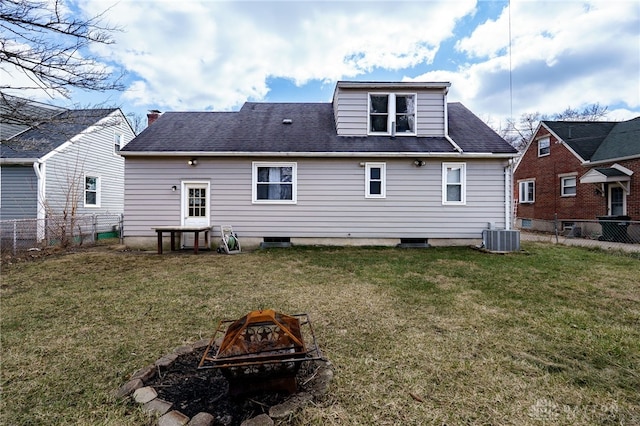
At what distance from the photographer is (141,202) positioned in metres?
9.20

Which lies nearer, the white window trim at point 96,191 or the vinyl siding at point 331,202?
the vinyl siding at point 331,202

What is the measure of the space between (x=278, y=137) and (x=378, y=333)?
7887mm

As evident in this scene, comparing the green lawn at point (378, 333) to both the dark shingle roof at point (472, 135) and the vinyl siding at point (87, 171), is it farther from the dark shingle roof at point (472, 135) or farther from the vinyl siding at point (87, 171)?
the vinyl siding at point (87, 171)

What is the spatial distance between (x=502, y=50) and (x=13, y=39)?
15.8 metres

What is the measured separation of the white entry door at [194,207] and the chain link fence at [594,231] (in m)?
12.6

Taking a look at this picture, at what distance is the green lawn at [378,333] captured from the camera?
2119 millimetres

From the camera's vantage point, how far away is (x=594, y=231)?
41.3 ft

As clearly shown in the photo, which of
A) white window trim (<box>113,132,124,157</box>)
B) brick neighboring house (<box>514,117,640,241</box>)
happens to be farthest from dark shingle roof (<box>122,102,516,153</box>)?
brick neighboring house (<box>514,117,640,241</box>)

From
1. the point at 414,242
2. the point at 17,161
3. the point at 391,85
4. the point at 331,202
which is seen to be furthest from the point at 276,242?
the point at 17,161

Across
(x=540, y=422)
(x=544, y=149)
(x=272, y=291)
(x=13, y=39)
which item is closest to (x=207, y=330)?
(x=272, y=291)

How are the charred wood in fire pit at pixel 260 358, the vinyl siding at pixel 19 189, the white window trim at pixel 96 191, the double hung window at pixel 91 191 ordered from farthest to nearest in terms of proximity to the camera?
the double hung window at pixel 91 191, the white window trim at pixel 96 191, the vinyl siding at pixel 19 189, the charred wood in fire pit at pixel 260 358

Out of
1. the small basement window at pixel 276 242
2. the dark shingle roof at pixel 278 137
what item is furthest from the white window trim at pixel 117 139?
the small basement window at pixel 276 242

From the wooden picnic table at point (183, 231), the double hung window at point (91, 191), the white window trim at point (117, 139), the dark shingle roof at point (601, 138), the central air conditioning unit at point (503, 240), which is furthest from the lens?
the white window trim at point (117, 139)

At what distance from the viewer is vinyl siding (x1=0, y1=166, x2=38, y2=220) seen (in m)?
10.6
